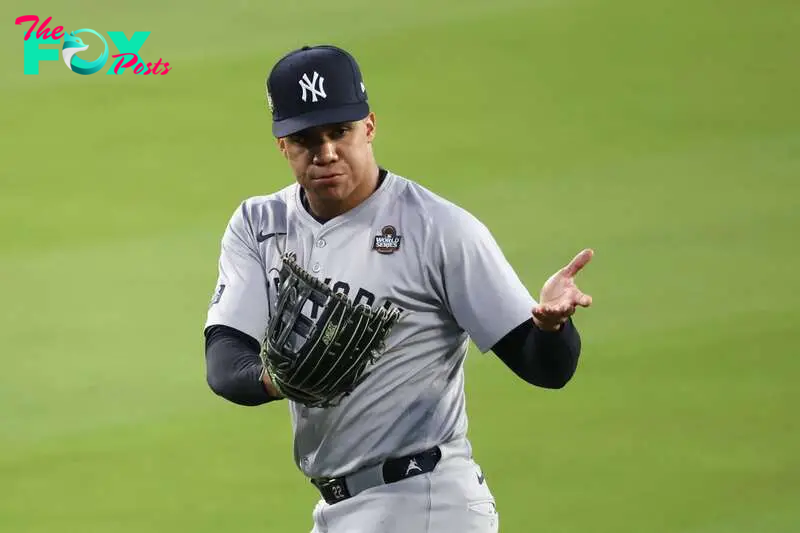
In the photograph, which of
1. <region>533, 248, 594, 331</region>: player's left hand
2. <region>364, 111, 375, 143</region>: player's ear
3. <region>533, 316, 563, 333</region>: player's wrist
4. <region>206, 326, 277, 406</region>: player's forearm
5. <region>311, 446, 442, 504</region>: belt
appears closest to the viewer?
<region>533, 248, 594, 331</region>: player's left hand

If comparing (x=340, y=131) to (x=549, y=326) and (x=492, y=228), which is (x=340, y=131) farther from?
(x=492, y=228)

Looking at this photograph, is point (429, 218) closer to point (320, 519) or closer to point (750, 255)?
point (320, 519)

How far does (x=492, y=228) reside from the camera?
7391 millimetres

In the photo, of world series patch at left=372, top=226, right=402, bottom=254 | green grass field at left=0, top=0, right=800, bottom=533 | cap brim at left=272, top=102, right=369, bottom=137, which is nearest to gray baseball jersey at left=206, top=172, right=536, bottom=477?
world series patch at left=372, top=226, right=402, bottom=254

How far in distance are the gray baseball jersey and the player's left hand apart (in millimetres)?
252

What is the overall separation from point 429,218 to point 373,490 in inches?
28.0

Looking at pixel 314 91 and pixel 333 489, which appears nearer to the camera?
pixel 314 91

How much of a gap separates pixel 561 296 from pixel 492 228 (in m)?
3.94

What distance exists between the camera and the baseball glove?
11.5 feet

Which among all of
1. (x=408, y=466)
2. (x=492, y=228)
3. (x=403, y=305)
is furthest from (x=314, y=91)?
Answer: (x=492, y=228)

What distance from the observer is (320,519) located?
398 cm

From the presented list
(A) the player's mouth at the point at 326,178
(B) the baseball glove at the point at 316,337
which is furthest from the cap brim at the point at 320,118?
(B) the baseball glove at the point at 316,337

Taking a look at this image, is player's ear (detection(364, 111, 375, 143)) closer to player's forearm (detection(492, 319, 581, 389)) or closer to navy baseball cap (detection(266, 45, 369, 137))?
navy baseball cap (detection(266, 45, 369, 137))

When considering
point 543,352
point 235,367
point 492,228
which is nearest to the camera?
point 543,352
